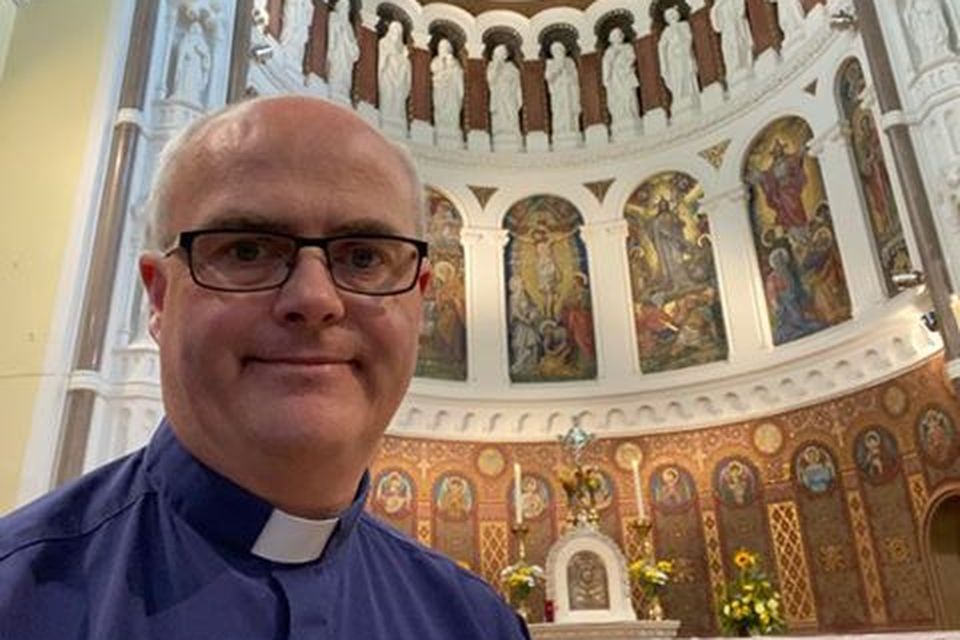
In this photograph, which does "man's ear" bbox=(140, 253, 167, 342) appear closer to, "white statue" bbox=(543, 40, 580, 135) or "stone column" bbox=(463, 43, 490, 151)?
"stone column" bbox=(463, 43, 490, 151)

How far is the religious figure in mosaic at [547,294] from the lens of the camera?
38.7ft

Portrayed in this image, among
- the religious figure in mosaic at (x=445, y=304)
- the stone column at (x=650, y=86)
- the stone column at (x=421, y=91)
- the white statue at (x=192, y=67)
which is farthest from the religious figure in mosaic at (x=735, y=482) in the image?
the white statue at (x=192, y=67)

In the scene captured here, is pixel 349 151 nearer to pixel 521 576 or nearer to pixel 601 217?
pixel 521 576

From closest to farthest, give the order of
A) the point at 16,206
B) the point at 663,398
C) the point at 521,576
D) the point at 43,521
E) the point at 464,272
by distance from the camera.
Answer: the point at 43,521, the point at 16,206, the point at 521,576, the point at 663,398, the point at 464,272

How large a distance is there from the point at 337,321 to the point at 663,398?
10462 millimetres

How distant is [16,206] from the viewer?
4.94 meters

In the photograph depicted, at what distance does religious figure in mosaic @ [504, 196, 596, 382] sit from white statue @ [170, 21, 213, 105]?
265 inches

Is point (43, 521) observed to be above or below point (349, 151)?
below

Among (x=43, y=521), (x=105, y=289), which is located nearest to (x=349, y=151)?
(x=43, y=521)

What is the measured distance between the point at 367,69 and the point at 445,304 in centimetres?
435

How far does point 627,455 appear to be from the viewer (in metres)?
10.8

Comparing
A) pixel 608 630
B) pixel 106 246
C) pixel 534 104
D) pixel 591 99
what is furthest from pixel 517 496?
pixel 591 99

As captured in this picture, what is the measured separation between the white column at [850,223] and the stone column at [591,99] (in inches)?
152

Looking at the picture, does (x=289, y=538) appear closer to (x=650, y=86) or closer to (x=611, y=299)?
(x=611, y=299)
